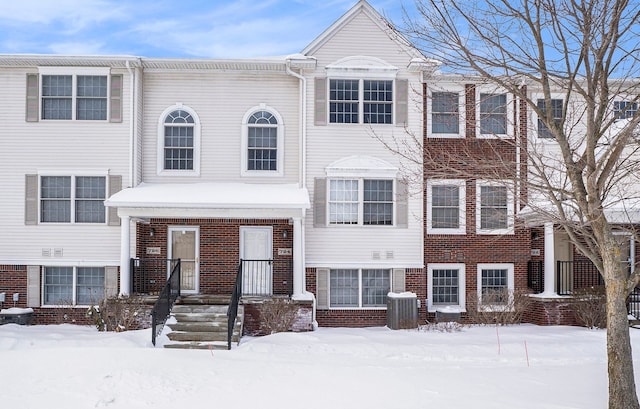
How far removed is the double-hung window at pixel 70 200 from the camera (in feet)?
53.5

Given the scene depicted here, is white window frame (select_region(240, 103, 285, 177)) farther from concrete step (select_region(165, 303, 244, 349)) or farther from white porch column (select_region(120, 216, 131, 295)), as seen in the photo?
concrete step (select_region(165, 303, 244, 349))

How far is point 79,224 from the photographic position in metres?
16.2

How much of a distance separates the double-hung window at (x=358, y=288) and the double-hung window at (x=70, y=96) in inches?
335

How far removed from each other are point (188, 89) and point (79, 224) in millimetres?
5151

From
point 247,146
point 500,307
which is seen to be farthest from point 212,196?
point 500,307

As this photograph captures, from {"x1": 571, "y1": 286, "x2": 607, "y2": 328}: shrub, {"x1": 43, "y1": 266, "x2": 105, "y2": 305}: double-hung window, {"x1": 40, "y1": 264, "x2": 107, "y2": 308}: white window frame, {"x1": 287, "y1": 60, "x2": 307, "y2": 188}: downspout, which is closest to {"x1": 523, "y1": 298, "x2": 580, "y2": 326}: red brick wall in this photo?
{"x1": 571, "y1": 286, "x2": 607, "y2": 328}: shrub

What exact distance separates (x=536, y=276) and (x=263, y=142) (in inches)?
372

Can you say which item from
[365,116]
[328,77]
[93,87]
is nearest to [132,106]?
[93,87]

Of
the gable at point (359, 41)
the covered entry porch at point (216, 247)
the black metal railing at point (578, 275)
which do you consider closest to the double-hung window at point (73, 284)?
the covered entry porch at point (216, 247)

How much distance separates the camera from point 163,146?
54.5 feet

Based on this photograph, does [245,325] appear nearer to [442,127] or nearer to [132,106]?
[132,106]

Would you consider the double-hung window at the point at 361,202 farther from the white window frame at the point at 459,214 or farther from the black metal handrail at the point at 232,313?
the black metal handrail at the point at 232,313

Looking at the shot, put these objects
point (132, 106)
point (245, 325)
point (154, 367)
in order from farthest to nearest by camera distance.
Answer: point (132, 106) → point (245, 325) → point (154, 367)

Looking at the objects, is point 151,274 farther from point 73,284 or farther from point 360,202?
point 360,202
